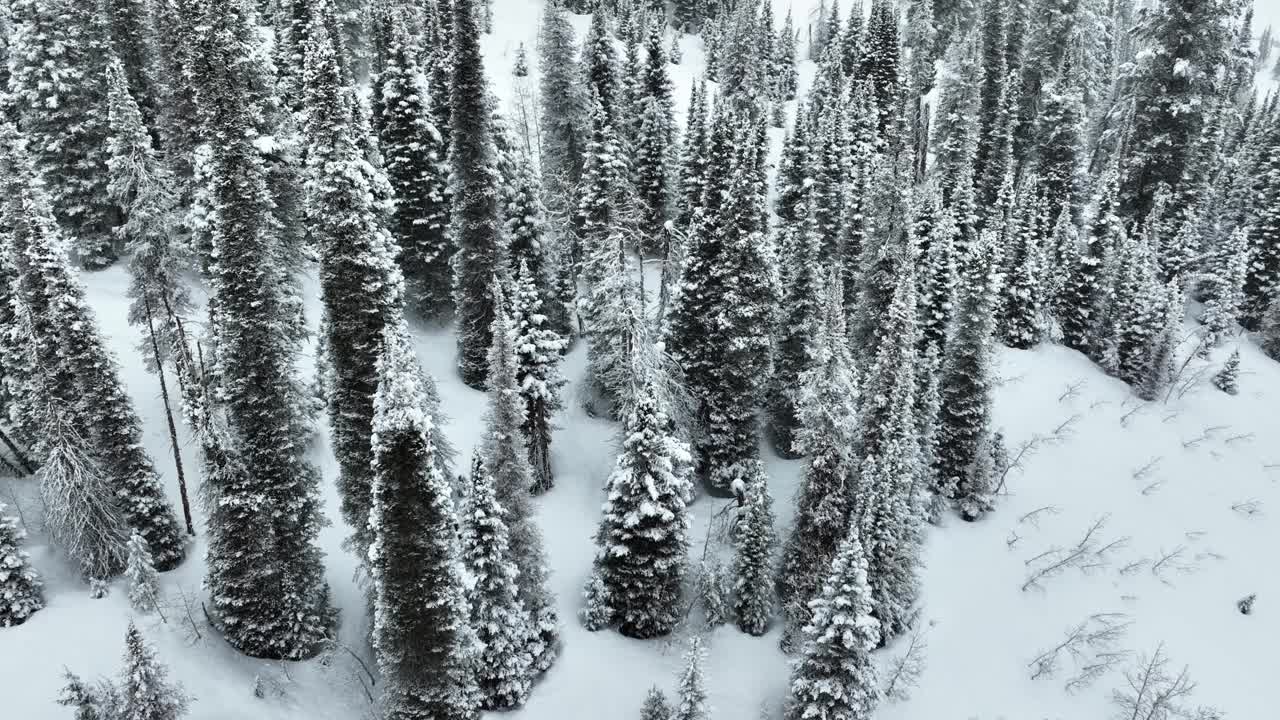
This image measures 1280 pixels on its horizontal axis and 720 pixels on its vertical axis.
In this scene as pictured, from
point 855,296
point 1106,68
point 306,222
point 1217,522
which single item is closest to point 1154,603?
point 1217,522

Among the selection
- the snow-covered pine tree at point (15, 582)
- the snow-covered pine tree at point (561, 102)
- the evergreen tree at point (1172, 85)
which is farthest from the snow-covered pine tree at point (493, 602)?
the evergreen tree at point (1172, 85)

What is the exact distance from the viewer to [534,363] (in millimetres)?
33438

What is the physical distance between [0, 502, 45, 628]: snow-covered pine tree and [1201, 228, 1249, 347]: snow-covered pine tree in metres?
58.5

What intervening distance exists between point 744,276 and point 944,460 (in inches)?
516

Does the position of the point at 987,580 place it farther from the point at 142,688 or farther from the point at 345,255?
the point at 142,688

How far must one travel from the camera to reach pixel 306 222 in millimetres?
34844

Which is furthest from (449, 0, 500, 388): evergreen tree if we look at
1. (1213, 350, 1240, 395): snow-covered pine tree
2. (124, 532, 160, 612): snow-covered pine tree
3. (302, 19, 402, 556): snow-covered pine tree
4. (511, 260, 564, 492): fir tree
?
(1213, 350, 1240, 395): snow-covered pine tree

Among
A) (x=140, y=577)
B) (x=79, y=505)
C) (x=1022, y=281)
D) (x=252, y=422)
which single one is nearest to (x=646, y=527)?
(x=252, y=422)

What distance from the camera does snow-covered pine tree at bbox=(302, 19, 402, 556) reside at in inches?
934

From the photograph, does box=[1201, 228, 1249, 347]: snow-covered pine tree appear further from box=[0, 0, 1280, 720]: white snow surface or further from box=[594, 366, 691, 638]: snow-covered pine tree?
box=[594, 366, 691, 638]: snow-covered pine tree

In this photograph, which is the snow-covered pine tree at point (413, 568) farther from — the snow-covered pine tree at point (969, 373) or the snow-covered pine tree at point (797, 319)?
the snow-covered pine tree at point (969, 373)

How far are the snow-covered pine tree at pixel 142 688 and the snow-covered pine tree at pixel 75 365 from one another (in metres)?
9.06

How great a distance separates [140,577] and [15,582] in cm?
365

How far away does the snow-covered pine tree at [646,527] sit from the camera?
1057 inches
